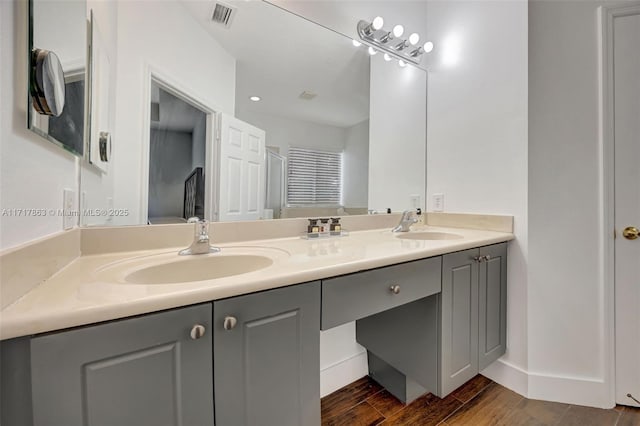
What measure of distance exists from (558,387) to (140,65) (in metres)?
2.43

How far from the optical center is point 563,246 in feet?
4.54

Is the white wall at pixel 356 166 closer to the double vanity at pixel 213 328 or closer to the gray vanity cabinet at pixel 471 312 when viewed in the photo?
the double vanity at pixel 213 328

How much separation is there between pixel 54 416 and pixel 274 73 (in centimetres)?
141

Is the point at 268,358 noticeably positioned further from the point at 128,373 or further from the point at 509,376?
the point at 509,376

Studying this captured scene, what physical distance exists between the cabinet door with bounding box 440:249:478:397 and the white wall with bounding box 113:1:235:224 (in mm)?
1294

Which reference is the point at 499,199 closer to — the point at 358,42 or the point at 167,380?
the point at 358,42

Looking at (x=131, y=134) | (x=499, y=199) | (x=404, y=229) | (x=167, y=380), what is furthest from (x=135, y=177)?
(x=499, y=199)

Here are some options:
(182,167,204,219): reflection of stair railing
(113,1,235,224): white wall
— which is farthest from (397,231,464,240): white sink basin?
(113,1,235,224): white wall

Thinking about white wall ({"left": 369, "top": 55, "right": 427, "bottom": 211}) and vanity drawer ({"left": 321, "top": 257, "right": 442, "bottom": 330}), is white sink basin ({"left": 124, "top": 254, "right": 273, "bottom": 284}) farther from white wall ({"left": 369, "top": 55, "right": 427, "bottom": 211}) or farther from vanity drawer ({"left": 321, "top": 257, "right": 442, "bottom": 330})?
white wall ({"left": 369, "top": 55, "right": 427, "bottom": 211})

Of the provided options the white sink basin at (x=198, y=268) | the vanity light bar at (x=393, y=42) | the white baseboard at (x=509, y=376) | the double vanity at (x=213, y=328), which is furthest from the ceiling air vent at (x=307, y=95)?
the white baseboard at (x=509, y=376)

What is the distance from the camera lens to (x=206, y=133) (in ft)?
Answer: 3.77

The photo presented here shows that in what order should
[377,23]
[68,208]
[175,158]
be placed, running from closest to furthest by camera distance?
[68,208] < [175,158] < [377,23]

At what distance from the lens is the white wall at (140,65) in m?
0.98

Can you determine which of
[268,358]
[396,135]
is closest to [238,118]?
[268,358]
